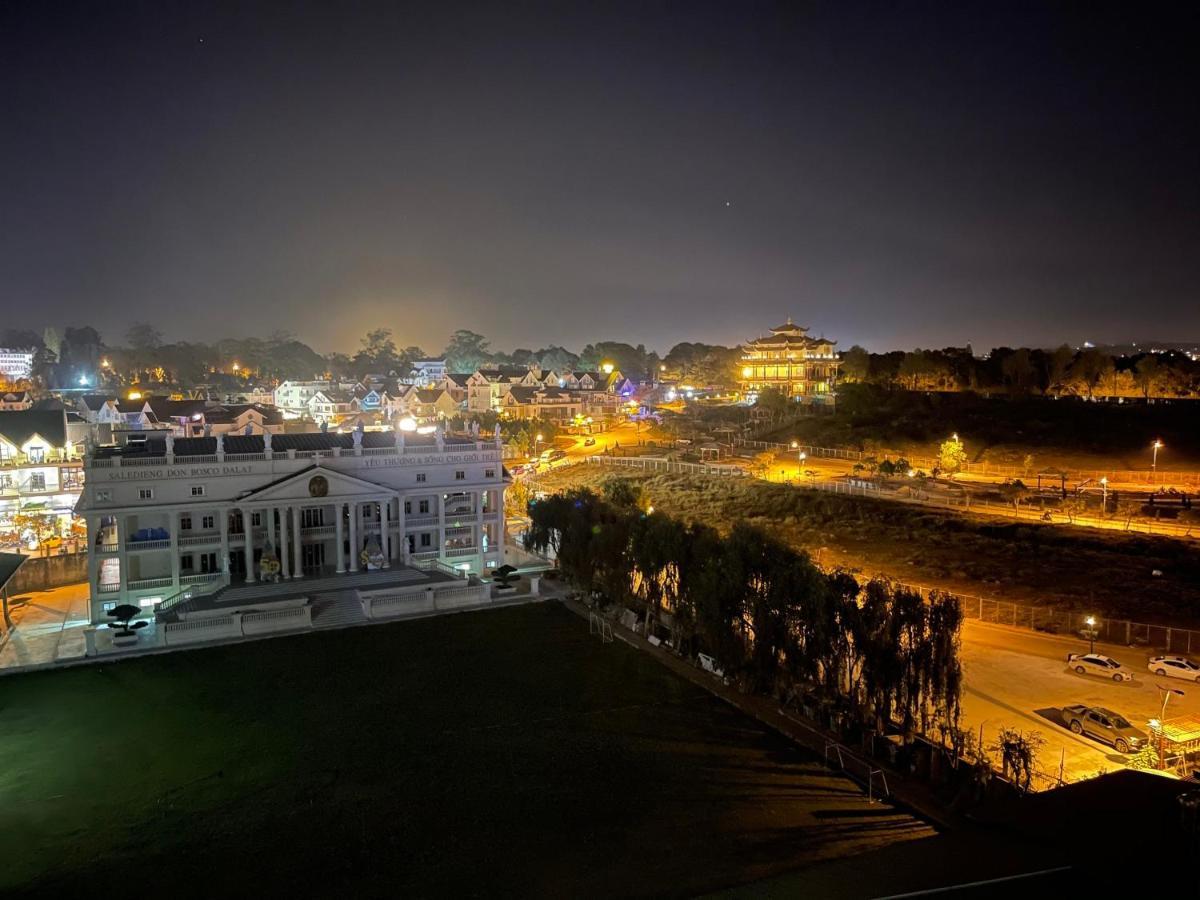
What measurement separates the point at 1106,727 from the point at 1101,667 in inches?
207

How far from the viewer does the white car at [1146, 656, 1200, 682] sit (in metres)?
22.7

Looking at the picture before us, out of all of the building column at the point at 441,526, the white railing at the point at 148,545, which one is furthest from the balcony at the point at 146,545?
the building column at the point at 441,526

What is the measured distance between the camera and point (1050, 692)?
71.8ft

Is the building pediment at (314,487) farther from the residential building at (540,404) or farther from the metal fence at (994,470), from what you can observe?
the residential building at (540,404)

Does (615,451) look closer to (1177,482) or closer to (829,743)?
(1177,482)

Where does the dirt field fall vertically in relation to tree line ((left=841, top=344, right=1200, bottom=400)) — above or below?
below

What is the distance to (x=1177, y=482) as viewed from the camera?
48281 mm

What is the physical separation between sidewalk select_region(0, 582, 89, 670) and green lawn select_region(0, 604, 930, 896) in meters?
2.13

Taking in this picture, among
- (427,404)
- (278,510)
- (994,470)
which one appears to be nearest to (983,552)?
(994,470)

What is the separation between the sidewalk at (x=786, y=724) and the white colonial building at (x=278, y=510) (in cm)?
897

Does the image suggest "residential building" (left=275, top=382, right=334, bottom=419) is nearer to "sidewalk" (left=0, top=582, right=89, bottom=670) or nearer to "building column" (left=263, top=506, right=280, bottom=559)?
"sidewalk" (left=0, top=582, right=89, bottom=670)

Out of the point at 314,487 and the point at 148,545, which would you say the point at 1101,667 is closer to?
the point at 314,487

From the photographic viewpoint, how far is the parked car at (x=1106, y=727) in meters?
18.0

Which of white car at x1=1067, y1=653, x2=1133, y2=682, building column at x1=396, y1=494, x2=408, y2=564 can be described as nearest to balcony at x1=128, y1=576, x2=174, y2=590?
building column at x1=396, y1=494, x2=408, y2=564
